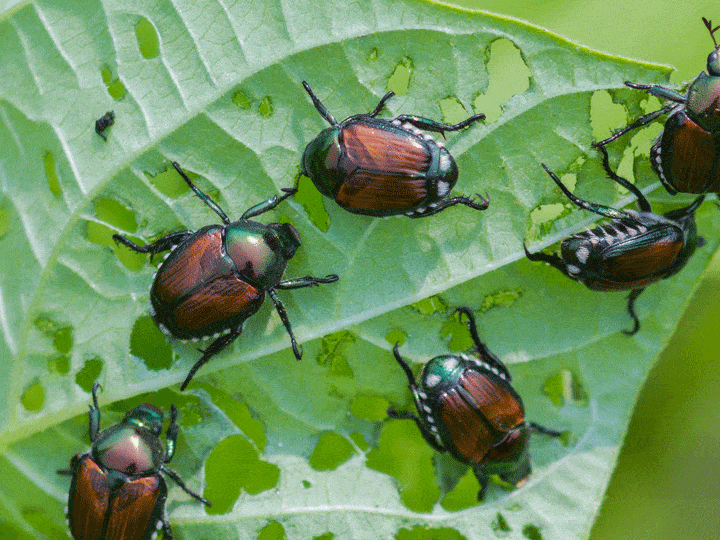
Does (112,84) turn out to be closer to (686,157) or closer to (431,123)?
(431,123)

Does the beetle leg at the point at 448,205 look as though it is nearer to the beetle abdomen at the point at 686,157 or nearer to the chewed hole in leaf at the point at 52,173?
the beetle abdomen at the point at 686,157

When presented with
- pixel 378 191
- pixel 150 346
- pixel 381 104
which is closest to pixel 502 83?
pixel 381 104

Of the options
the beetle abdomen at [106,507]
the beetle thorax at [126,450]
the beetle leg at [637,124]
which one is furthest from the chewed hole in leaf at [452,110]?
the beetle abdomen at [106,507]

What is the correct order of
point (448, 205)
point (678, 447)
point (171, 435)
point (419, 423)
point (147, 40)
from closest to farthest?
point (147, 40)
point (448, 205)
point (171, 435)
point (419, 423)
point (678, 447)

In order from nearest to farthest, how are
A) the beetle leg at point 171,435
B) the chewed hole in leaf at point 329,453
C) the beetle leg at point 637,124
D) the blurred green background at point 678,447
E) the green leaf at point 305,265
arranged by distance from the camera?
1. the green leaf at point 305,265
2. the beetle leg at point 637,124
3. the beetle leg at point 171,435
4. the chewed hole in leaf at point 329,453
5. the blurred green background at point 678,447

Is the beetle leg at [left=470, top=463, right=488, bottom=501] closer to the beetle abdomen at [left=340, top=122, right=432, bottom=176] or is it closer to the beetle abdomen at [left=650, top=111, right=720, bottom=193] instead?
the beetle abdomen at [left=340, top=122, right=432, bottom=176]

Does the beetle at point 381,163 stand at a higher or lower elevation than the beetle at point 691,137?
higher

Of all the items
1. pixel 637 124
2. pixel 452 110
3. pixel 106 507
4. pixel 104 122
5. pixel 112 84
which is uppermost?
pixel 112 84

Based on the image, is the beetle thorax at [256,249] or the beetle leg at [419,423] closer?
the beetle thorax at [256,249]
